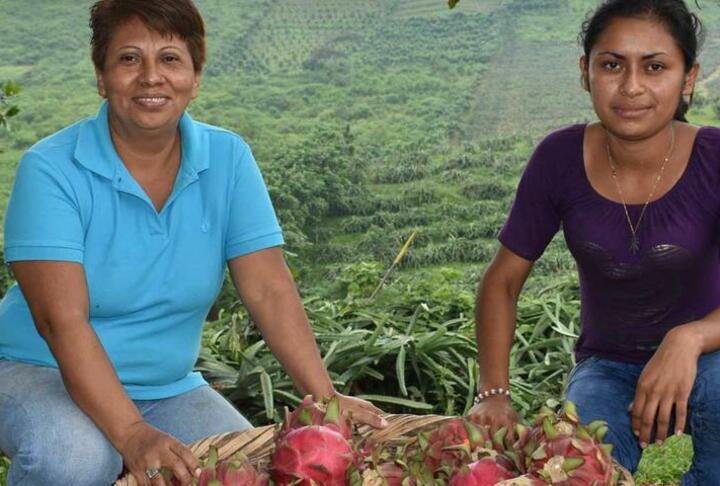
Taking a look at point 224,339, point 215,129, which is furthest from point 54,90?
point 215,129

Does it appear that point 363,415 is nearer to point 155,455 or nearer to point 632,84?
point 155,455

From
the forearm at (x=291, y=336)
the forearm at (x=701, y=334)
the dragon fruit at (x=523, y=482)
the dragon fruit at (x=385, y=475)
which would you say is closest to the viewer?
the dragon fruit at (x=523, y=482)

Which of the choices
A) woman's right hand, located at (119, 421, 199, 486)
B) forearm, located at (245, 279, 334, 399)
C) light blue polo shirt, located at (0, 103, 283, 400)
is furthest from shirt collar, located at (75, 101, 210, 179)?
woman's right hand, located at (119, 421, 199, 486)

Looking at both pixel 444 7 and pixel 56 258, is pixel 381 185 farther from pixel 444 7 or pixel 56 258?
pixel 56 258

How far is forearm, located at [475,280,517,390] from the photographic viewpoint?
2422mm

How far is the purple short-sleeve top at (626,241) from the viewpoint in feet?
7.50

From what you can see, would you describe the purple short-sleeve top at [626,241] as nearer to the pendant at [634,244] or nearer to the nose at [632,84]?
the pendant at [634,244]

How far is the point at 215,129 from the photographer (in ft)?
8.13

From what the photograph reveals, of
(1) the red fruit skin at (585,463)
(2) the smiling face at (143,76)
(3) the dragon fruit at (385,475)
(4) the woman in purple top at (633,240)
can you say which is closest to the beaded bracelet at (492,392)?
(4) the woman in purple top at (633,240)

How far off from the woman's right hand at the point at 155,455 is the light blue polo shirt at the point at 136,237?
14.2 inches

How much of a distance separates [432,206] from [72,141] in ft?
14.3

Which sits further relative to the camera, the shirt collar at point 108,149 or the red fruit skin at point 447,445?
the shirt collar at point 108,149

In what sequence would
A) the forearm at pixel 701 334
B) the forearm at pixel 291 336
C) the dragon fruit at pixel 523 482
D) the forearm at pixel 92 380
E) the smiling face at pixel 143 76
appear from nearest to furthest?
the dragon fruit at pixel 523 482, the forearm at pixel 92 380, the forearm at pixel 701 334, the smiling face at pixel 143 76, the forearm at pixel 291 336

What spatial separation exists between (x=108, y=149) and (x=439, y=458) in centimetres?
96
